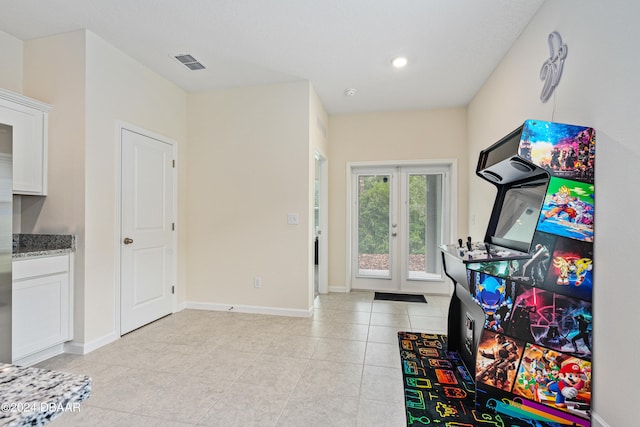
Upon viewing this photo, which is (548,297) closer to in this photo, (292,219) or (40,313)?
(292,219)

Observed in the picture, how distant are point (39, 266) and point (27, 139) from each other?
3.49 ft

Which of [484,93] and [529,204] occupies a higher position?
[484,93]

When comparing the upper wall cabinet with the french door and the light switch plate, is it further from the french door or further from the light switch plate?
the french door

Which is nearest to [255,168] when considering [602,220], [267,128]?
[267,128]

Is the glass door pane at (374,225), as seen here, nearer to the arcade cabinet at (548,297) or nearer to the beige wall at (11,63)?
the arcade cabinet at (548,297)

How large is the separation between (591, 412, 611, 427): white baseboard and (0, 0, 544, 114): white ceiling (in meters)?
2.70

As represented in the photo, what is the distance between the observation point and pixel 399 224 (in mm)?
4531

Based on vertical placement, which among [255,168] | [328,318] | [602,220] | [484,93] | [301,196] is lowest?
[328,318]

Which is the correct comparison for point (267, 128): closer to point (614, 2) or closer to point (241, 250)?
point (241, 250)

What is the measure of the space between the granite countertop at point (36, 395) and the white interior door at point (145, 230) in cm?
277

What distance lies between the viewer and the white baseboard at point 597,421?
1554 mm

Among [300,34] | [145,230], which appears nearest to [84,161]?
[145,230]

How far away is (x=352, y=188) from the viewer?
4.66 m

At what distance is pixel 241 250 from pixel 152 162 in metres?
1.39
